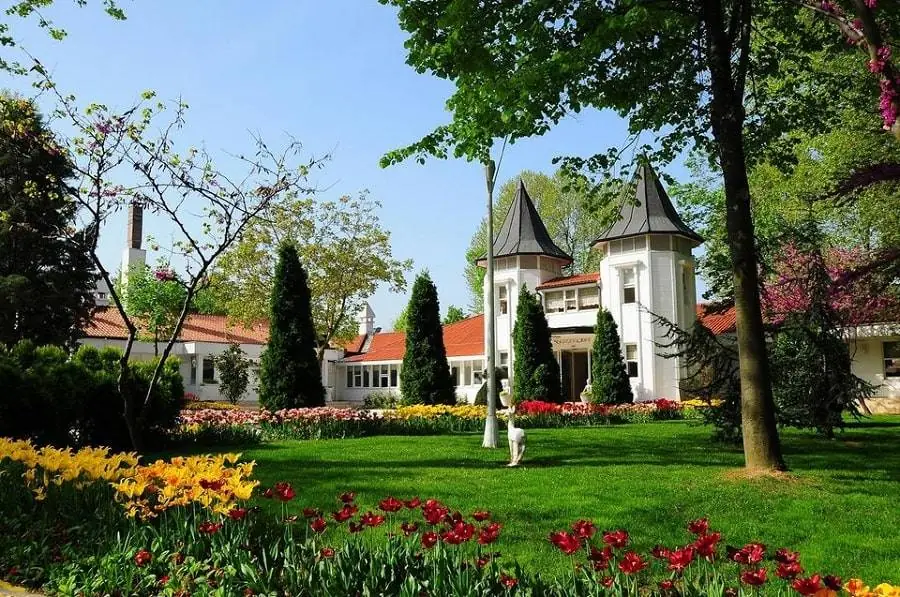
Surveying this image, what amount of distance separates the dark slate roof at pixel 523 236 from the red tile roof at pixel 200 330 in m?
14.9

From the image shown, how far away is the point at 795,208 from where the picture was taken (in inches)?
1038

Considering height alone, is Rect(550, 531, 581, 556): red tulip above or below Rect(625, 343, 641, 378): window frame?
below

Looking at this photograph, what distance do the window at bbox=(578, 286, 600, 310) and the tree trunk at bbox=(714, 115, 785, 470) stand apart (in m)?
22.2

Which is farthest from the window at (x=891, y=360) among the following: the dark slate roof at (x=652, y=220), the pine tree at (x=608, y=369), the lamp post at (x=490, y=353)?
the lamp post at (x=490, y=353)

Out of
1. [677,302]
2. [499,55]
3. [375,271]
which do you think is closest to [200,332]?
[375,271]

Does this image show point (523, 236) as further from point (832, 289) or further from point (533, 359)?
point (832, 289)

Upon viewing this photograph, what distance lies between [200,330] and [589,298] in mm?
24310

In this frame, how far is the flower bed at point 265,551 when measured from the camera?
3.29 metres

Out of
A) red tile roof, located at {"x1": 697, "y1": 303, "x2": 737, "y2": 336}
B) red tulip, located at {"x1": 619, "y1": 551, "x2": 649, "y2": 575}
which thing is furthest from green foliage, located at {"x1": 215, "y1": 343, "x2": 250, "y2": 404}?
red tulip, located at {"x1": 619, "y1": 551, "x2": 649, "y2": 575}

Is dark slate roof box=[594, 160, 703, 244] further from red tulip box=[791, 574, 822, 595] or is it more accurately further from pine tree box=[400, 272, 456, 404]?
red tulip box=[791, 574, 822, 595]

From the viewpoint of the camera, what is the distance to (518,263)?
3378 centimetres

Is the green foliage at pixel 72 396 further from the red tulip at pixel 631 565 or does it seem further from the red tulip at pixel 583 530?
the red tulip at pixel 631 565

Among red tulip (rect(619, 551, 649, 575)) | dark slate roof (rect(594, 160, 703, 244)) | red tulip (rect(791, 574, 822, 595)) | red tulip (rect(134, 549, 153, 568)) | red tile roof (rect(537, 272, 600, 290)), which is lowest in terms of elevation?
red tulip (rect(134, 549, 153, 568))

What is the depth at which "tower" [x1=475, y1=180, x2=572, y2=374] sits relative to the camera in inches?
1320
